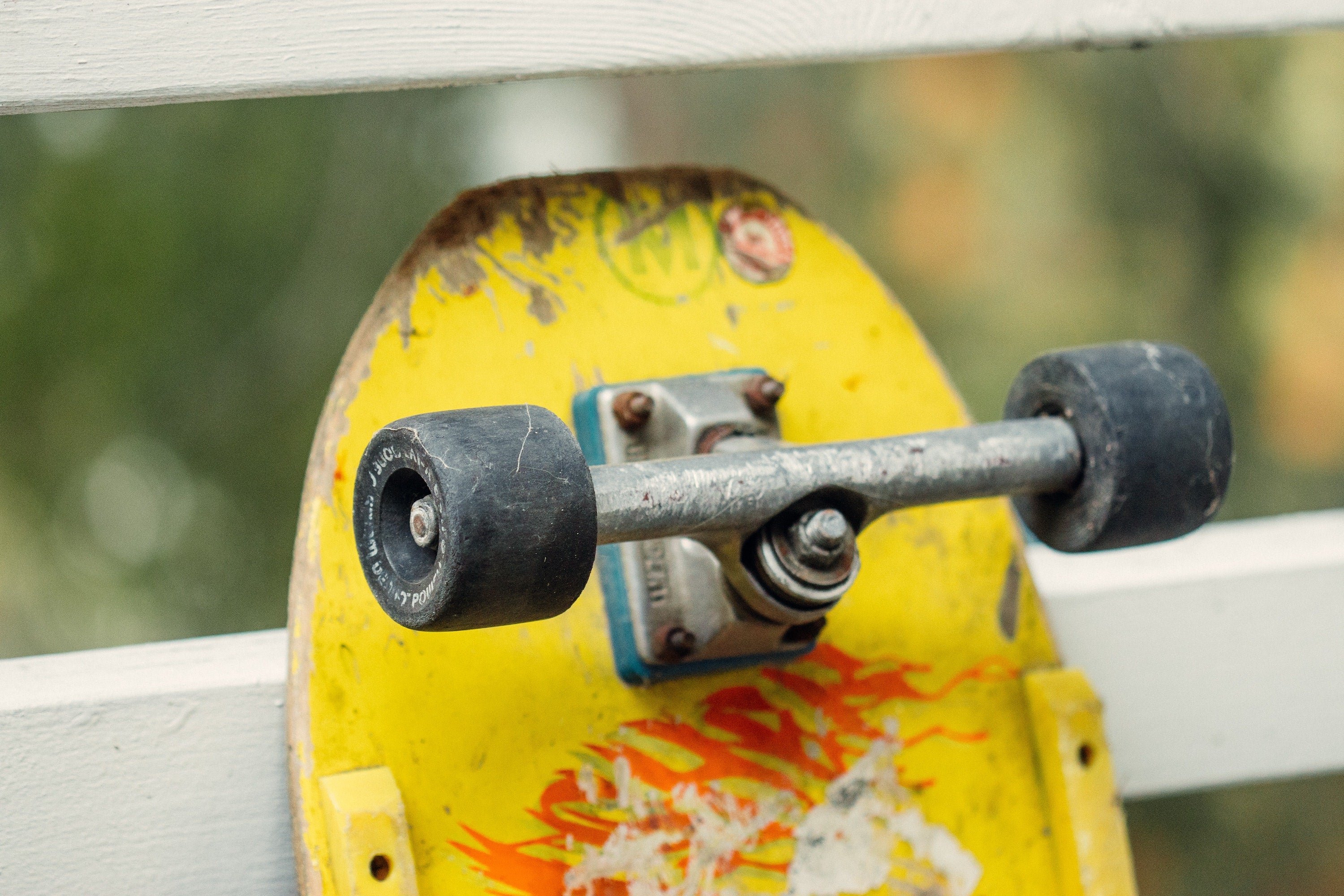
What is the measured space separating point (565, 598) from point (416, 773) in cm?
20

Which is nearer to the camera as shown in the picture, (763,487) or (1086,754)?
(763,487)

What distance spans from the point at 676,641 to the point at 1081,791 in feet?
1.08

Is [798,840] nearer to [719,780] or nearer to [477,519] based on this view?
[719,780]

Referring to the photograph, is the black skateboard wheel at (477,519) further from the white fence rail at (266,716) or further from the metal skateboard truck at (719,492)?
the white fence rail at (266,716)

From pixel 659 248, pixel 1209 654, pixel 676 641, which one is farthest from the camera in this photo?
pixel 1209 654

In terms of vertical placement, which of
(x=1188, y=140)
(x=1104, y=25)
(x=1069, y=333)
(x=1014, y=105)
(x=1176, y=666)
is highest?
(x=1014, y=105)

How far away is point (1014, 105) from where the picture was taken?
371 centimetres

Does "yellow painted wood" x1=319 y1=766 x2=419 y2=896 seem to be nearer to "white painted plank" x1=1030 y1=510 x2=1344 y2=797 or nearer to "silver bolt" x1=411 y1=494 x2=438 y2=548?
"silver bolt" x1=411 y1=494 x2=438 y2=548

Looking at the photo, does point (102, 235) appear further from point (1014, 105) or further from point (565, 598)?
point (1014, 105)

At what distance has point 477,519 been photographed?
0.60m

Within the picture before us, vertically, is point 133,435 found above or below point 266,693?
above

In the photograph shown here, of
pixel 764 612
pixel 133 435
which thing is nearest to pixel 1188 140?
pixel 133 435

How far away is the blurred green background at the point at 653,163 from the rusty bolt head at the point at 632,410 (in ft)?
3.51

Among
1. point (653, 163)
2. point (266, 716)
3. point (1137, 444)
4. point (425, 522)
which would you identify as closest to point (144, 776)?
point (266, 716)
